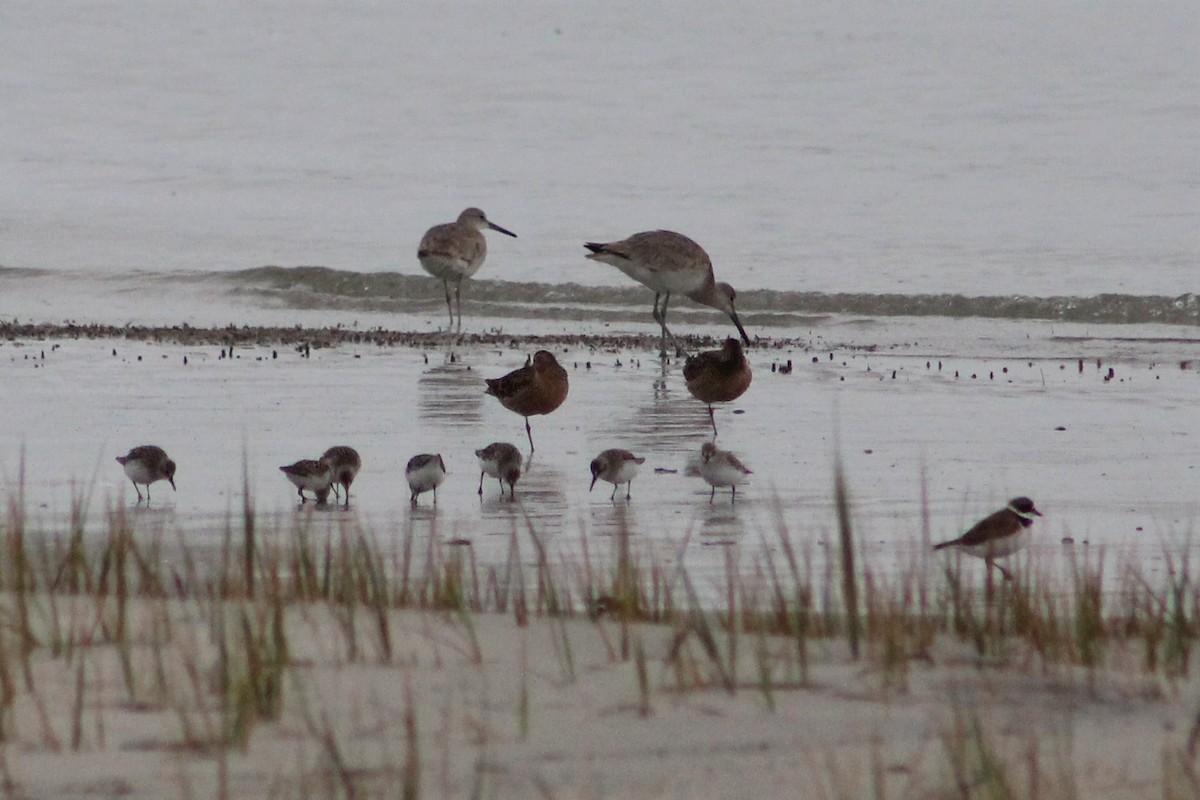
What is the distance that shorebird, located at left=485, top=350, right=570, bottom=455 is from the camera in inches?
415

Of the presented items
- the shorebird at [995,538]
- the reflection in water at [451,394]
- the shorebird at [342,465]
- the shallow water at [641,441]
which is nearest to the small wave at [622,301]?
the shallow water at [641,441]

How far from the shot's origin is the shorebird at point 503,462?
8523mm

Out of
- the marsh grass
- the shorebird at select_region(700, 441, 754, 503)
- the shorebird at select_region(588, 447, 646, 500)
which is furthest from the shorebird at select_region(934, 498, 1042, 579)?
the shorebird at select_region(588, 447, 646, 500)

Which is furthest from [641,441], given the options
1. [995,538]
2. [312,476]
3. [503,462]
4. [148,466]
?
[995,538]

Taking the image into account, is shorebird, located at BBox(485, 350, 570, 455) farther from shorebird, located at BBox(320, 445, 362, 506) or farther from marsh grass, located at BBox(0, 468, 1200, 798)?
marsh grass, located at BBox(0, 468, 1200, 798)

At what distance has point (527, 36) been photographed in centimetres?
5375

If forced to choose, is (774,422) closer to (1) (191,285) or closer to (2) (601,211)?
(1) (191,285)

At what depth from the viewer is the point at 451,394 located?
12.6m

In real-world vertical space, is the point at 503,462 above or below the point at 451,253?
below

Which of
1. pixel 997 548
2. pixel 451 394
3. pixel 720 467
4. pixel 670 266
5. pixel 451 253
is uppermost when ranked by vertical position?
pixel 451 253

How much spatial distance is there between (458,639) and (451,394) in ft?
26.0

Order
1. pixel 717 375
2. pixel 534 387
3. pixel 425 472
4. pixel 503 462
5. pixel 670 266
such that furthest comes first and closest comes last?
pixel 670 266 → pixel 717 375 → pixel 534 387 → pixel 503 462 → pixel 425 472

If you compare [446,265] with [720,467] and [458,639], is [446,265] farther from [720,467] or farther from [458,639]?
[458,639]

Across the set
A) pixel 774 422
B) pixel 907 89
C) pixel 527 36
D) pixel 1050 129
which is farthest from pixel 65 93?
pixel 774 422
